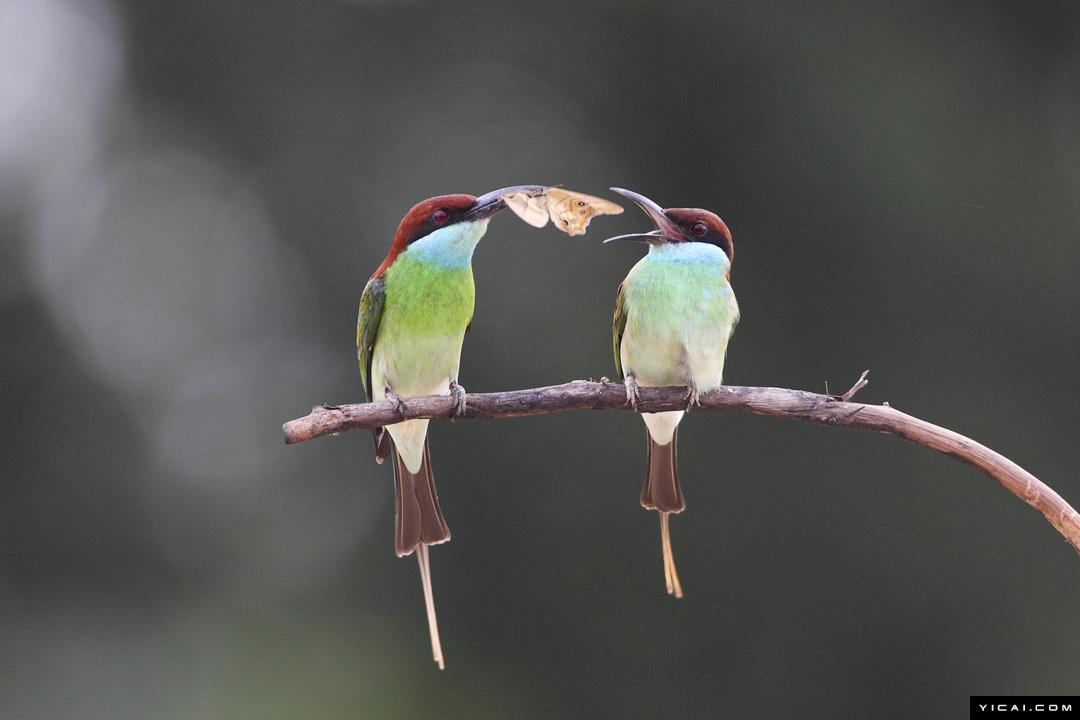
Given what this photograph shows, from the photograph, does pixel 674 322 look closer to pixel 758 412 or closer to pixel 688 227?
pixel 688 227

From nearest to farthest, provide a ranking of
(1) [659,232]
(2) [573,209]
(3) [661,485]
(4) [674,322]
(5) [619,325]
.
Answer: (2) [573,209] < (1) [659,232] < (3) [661,485] < (4) [674,322] < (5) [619,325]

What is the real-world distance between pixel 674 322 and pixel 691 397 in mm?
449

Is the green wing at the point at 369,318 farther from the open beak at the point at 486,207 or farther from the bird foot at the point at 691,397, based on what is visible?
the bird foot at the point at 691,397

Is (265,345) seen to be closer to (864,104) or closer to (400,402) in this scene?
(864,104)

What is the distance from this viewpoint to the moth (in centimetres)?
165

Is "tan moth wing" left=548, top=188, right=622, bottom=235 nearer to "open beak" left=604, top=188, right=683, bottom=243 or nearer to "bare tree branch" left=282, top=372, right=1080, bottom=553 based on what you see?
"bare tree branch" left=282, top=372, right=1080, bottom=553

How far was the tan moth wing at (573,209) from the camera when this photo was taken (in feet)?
5.37

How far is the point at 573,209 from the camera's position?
1.71m

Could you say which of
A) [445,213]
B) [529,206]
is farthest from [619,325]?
[529,206]

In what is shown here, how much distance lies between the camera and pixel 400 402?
2049 millimetres

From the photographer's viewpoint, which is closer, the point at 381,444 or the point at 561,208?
the point at 561,208

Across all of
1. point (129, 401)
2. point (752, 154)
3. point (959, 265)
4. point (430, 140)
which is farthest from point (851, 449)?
point (129, 401)

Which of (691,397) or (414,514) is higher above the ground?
(691,397)

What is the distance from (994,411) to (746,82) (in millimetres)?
2095
